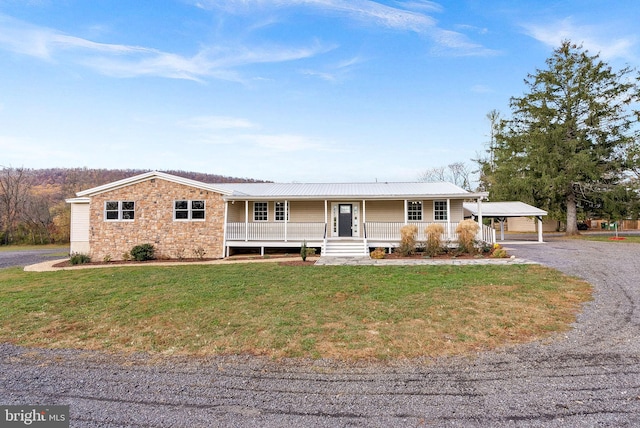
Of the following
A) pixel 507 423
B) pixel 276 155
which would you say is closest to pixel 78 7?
pixel 276 155

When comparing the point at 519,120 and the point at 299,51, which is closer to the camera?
the point at 299,51

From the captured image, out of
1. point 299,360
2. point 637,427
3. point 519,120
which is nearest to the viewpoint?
point 637,427

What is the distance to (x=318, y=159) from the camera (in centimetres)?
2478

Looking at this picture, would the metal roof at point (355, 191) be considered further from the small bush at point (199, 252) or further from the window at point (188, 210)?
the small bush at point (199, 252)

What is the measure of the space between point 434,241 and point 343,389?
11.2 meters

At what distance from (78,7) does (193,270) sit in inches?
457

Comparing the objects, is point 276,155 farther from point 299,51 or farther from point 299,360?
point 299,360

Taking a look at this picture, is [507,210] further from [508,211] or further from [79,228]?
[79,228]

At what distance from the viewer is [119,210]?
51.1 feet

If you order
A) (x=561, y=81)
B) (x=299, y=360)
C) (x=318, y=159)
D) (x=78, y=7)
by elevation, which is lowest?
(x=299, y=360)

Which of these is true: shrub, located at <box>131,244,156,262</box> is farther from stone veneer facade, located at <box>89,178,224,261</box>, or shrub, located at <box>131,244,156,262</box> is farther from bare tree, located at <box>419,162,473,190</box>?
bare tree, located at <box>419,162,473,190</box>

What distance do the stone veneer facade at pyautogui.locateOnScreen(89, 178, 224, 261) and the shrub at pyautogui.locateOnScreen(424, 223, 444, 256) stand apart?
9857 mm

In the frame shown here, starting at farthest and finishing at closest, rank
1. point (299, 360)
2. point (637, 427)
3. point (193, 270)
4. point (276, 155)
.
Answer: point (276, 155), point (193, 270), point (299, 360), point (637, 427)

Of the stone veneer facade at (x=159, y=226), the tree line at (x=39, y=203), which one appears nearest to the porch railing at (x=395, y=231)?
the stone veneer facade at (x=159, y=226)
